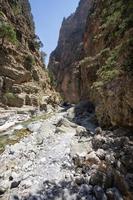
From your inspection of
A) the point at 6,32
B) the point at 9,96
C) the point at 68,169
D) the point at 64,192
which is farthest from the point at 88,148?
the point at 6,32

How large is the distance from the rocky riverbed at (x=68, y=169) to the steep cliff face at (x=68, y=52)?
6954cm

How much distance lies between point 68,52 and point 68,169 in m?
110

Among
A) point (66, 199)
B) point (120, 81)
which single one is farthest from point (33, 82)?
point (66, 199)

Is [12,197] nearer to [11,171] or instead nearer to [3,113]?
[11,171]

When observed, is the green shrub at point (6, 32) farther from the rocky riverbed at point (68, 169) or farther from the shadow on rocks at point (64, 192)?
the shadow on rocks at point (64, 192)

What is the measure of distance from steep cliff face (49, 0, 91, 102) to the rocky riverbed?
69.5 metres

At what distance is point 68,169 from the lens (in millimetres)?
12297

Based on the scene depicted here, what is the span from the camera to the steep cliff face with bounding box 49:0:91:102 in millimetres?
98125

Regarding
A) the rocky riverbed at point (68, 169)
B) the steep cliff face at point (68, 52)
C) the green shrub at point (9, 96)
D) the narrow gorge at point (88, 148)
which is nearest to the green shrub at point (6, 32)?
the green shrub at point (9, 96)

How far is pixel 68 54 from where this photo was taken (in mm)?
118062

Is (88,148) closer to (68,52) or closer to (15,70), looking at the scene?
(15,70)

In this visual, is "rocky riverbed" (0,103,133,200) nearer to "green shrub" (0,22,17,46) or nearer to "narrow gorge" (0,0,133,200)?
"narrow gorge" (0,0,133,200)

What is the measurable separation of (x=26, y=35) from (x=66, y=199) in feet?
166

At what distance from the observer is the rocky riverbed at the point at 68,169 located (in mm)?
9961
